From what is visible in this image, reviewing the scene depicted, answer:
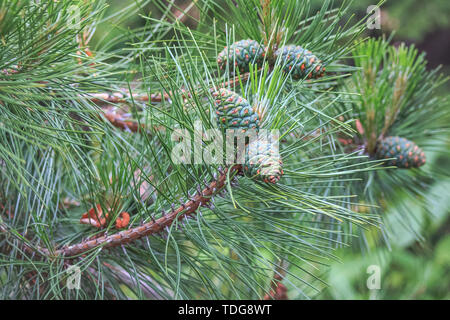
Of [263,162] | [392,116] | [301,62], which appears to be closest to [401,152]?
[392,116]

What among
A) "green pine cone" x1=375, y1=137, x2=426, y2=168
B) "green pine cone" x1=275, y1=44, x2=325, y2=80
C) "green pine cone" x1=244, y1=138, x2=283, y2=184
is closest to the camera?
"green pine cone" x1=244, y1=138, x2=283, y2=184

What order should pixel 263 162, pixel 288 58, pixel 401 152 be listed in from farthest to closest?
pixel 401 152
pixel 288 58
pixel 263 162

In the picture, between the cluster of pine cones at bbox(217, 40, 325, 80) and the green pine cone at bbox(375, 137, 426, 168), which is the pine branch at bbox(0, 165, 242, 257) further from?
the green pine cone at bbox(375, 137, 426, 168)

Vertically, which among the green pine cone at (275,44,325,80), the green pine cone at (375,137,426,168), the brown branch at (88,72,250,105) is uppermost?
the green pine cone at (275,44,325,80)

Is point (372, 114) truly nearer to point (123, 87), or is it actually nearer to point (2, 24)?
point (123, 87)

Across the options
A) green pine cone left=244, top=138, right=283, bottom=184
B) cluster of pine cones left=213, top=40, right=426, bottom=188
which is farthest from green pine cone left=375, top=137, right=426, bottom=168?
green pine cone left=244, top=138, right=283, bottom=184

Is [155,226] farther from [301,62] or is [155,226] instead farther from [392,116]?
[392,116]
